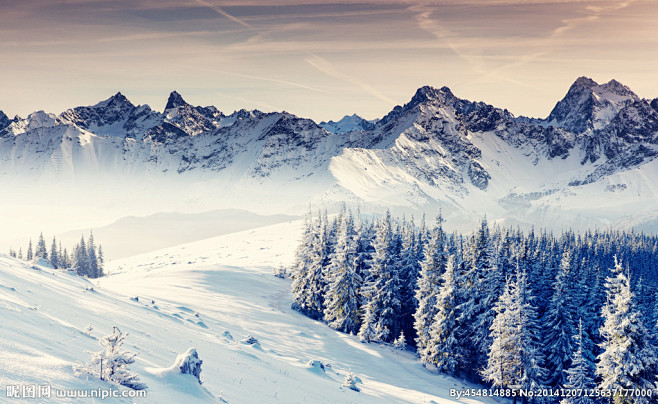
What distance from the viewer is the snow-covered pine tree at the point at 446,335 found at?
3816 centimetres

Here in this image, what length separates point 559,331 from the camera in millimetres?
40188

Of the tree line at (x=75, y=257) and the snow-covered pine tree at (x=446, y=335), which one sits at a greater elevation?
the snow-covered pine tree at (x=446, y=335)

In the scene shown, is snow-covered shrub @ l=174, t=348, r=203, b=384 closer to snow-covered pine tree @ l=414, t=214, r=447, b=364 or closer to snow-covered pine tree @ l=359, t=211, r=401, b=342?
snow-covered pine tree @ l=414, t=214, r=447, b=364

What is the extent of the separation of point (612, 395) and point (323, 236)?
116 ft

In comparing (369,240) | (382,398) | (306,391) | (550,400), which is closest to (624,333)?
(550,400)

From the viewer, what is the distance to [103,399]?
8203 mm

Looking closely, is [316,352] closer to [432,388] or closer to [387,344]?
[432,388]

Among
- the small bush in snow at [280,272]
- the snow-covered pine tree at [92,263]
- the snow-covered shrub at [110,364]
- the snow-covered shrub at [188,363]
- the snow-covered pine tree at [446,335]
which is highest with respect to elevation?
the snow-covered shrub at [110,364]

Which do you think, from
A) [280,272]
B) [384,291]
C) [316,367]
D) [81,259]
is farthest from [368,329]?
[81,259]

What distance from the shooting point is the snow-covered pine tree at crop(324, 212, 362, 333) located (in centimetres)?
4772

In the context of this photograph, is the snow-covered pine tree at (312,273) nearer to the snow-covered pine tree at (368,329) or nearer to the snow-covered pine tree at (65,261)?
the snow-covered pine tree at (368,329)

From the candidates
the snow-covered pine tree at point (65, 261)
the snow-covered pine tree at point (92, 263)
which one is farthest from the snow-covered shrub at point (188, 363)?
the snow-covered pine tree at point (92, 263)

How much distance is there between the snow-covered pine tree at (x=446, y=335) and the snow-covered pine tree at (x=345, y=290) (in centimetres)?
994

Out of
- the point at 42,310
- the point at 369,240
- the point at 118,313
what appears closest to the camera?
the point at 42,310
